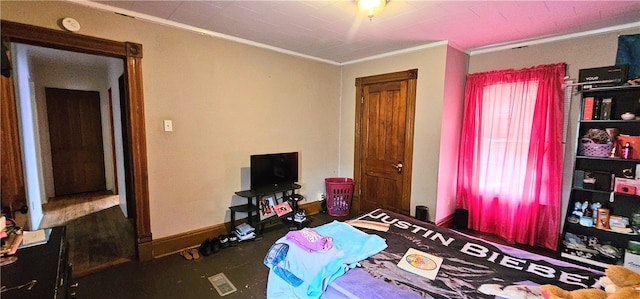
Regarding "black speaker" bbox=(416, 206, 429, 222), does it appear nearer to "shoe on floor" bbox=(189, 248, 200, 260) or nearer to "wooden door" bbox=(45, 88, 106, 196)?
"shoe on floor" bbox=(189, 248, 200, 260)

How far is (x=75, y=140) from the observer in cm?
488

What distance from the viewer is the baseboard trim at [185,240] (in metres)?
2.66

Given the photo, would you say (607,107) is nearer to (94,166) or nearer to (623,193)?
(623,193)

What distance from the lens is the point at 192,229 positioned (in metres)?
2.90

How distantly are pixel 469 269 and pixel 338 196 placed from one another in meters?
2.47

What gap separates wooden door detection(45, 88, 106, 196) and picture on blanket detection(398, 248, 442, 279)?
19.4 ft

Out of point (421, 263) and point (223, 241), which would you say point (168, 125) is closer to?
point (223, 241)

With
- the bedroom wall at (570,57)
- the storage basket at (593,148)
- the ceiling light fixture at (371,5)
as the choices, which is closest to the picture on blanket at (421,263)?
the ceiling light fixture at (371,5)

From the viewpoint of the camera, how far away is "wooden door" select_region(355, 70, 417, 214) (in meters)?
3.46

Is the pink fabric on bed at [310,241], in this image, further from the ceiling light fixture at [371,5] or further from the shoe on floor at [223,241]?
the ceiling light fixture at [371,5]

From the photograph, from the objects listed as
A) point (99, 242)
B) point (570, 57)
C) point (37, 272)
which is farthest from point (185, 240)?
point (570, 57)

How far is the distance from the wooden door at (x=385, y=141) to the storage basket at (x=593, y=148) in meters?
1.61

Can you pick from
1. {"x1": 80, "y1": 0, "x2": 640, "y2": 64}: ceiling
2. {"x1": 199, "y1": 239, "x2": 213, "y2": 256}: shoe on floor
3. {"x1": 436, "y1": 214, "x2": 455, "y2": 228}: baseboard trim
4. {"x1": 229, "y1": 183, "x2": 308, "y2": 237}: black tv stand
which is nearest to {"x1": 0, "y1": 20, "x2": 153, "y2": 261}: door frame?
{"x1": 80, "y1": 0, "x2": 640, "y2": 64}: ceiling

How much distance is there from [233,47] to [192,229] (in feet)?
6.73
